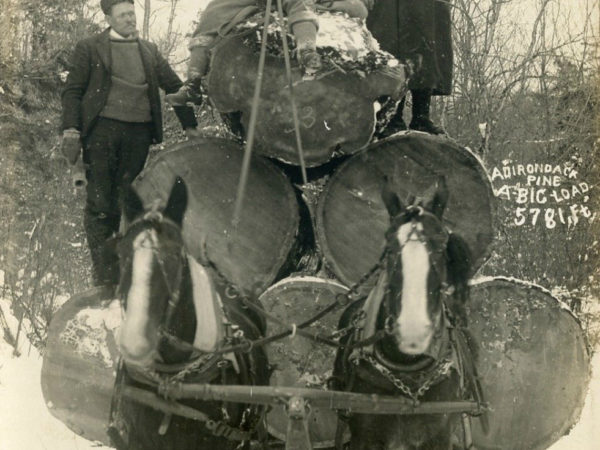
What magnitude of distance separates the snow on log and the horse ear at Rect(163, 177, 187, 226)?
85 centimetres

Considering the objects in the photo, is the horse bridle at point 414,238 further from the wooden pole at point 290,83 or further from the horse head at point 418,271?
the wooden pole at point 290,83

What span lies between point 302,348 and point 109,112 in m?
1.64

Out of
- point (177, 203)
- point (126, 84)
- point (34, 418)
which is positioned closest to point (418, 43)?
point (126, 84)

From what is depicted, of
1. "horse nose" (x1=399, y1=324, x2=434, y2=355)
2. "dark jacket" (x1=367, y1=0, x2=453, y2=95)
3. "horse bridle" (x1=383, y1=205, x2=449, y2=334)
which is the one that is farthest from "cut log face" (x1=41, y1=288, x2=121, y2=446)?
"dark jacket" (x1=367, y1=0, x2=453, y2=95)

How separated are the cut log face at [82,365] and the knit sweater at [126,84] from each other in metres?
1.00

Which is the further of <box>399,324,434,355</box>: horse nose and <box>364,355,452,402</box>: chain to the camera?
<box>364,355,452,402</box>: chain

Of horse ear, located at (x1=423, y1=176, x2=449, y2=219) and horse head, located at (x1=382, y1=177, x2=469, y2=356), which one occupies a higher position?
horse ear, located at (x1=423, y1=176, x2=449, y2=219)

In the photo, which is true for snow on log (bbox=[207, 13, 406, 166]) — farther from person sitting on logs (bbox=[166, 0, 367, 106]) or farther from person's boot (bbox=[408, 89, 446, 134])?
person's boot (bbox=[408, 89, 446, 134])

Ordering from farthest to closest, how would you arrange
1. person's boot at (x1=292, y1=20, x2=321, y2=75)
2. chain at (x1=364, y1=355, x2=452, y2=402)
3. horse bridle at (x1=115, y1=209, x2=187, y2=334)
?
person's boot at (x1=292, y1=20, x2=321, y2=75), chain at (x1=364, y1=355, x2=452, y2=402), horse bridle at (x1=115, y1=209, x2=187, y2=334)

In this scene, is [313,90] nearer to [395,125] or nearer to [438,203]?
[395,125]

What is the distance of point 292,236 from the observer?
440 cm

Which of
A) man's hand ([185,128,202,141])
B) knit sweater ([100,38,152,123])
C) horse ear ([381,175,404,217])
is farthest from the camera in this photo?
knit sweater ([100,38,152,123])

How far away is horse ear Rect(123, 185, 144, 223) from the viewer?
10.7 feet

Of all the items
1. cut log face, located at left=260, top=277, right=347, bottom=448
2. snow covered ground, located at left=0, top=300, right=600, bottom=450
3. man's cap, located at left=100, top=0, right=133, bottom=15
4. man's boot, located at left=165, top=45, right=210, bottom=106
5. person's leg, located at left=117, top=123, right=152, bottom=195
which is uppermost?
man's cap, located at left=100, top=0, right=133, bottom=15
